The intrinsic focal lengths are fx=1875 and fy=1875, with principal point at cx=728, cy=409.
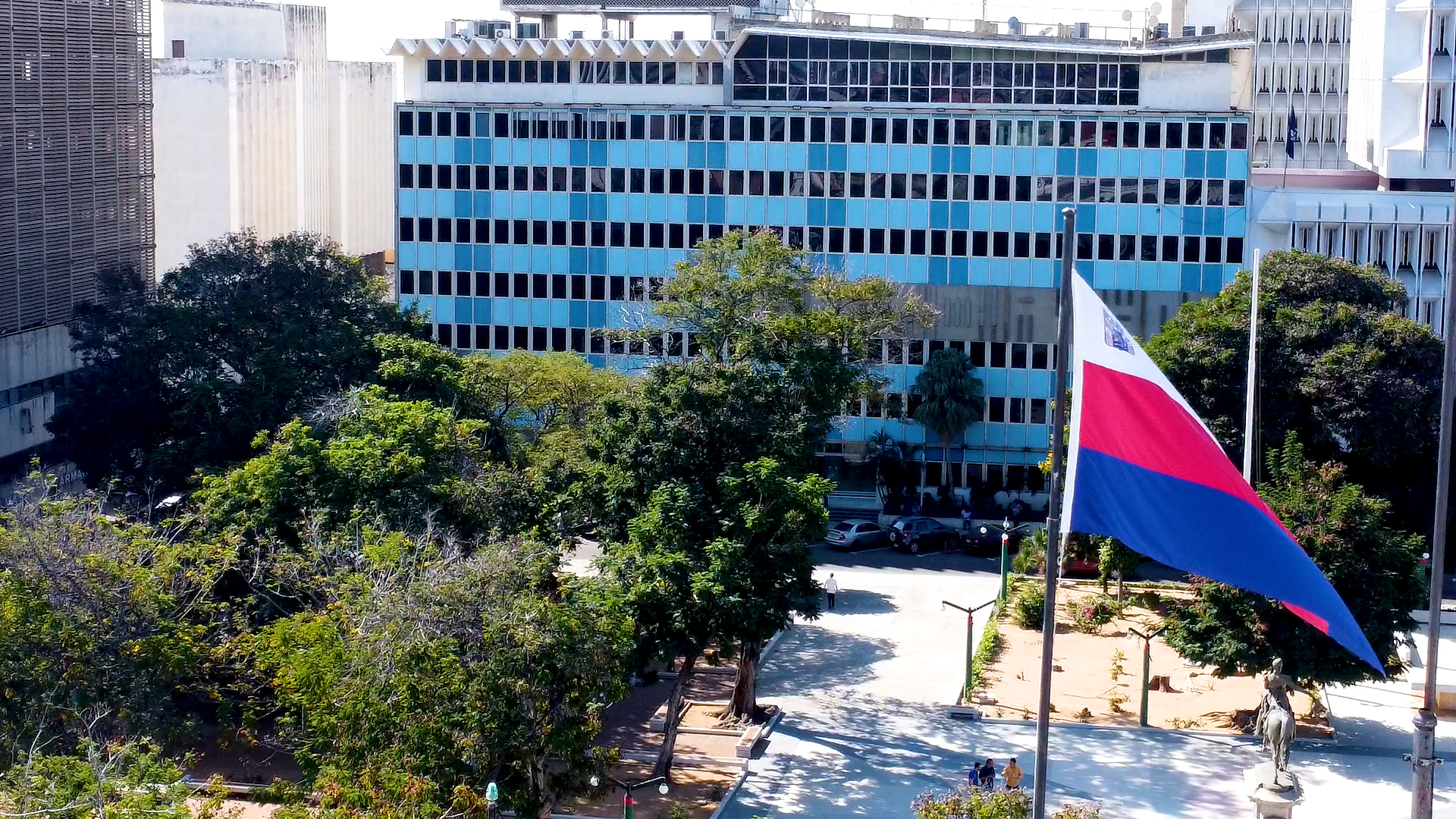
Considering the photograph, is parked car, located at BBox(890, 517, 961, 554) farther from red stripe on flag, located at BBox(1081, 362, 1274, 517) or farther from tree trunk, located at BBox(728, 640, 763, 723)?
red stripe on flag, located at BBox(1081, 362, 1274, 517)

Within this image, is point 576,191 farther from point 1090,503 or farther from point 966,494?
point 1090,503

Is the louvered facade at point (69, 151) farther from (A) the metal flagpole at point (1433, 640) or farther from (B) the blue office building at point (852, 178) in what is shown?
(A) the metal flagpole at point (1433, 640)

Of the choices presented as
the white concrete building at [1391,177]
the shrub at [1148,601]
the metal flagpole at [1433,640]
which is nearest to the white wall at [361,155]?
the white concrete building at [1391,177]

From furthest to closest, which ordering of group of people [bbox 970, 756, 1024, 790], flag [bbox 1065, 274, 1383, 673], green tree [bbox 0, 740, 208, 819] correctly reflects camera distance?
group of people [bbox 970, 756, 1024, 790], green tree [bbox 0, 740, 208, 819], flag [bbox 1065, 274, 1383, 673]

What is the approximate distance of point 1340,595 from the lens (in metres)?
40.9

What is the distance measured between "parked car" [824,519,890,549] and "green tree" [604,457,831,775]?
2506 centimetres

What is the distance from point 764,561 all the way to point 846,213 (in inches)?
1443

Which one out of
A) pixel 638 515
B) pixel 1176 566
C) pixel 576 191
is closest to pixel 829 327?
pixel 638 515

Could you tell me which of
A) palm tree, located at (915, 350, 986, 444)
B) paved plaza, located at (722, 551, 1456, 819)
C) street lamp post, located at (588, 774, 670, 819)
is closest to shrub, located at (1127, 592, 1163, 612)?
paved plaza, located at (722, 551, 1456, 819)

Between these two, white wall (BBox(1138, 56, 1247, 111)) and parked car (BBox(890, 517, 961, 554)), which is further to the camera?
white wall (BBox(1138, 56, 1247, 111))

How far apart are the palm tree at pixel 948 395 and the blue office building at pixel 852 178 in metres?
1.11

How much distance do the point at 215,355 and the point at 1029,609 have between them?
1004 inches

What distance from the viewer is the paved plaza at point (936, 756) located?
39.8m

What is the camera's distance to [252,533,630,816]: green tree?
32156mm
